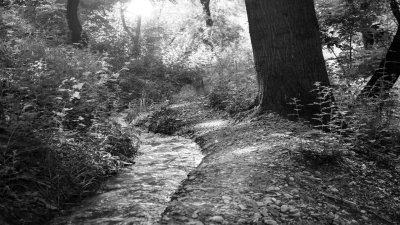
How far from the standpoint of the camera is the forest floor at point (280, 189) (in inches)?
137

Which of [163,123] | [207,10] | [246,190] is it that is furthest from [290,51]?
[207,10]

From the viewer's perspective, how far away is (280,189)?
398 cm

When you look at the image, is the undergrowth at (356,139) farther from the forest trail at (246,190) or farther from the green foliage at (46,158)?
the green foliage at (46,158)

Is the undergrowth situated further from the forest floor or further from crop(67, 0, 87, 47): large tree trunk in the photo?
crop(67, 0, 87, 47): large tree trunk

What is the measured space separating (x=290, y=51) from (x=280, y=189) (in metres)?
3.35

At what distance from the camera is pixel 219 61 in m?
15.9

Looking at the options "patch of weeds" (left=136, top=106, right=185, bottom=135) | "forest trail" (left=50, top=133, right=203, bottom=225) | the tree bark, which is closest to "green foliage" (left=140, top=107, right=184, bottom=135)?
"patch of weeds" (left=136, top=106, right=185, bottom=135)

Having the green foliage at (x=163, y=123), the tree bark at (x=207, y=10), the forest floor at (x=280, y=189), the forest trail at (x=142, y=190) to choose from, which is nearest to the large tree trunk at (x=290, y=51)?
the forest floor at (x=280, y=189)

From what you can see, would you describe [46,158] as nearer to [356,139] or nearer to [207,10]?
[356,139]

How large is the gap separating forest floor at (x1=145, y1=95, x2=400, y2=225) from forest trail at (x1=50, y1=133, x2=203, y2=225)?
0.21 meters

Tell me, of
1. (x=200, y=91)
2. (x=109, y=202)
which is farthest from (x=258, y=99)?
(x=200, y=91)

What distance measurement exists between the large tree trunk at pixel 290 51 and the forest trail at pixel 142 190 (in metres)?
1.99

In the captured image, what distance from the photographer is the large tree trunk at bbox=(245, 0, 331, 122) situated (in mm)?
6559

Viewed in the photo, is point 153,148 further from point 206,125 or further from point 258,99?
point 258,99
